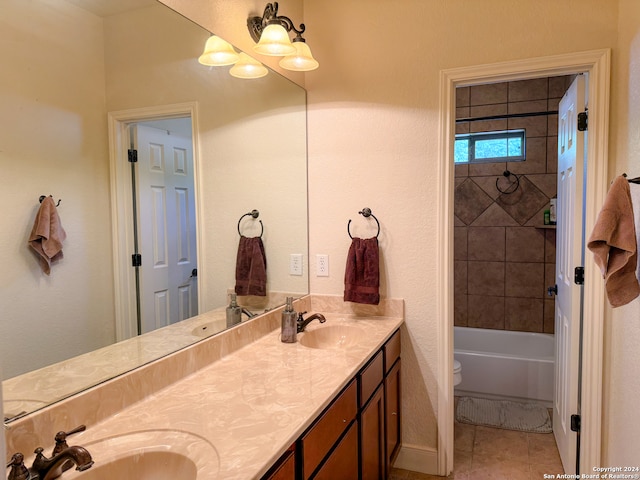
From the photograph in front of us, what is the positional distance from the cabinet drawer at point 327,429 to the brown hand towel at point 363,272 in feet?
2.37

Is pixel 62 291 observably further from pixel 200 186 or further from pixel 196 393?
pixel 200 186

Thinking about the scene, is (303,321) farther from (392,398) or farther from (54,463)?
(54,463)

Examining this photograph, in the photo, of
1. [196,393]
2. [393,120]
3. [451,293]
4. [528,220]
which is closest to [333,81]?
[393,120]

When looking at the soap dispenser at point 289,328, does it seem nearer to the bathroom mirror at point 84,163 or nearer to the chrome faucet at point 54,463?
the bathroom mirror at point 84,163

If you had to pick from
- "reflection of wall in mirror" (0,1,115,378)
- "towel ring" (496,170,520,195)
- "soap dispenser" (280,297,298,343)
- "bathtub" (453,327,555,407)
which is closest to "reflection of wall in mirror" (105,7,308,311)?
"reflection of wall in mirror" (0,1,115,378)

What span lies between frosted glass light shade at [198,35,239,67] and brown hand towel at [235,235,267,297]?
2.59 feet

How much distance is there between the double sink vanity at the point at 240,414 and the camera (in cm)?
105

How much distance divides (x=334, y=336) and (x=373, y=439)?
542mm

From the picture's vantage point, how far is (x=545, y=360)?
316 centimetres

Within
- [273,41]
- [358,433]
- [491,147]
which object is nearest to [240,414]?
[358,433]

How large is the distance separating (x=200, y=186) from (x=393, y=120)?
1089 mm

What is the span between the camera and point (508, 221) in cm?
389

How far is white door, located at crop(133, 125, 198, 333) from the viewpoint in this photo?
1.47 meters

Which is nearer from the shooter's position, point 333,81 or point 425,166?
point 425,166
